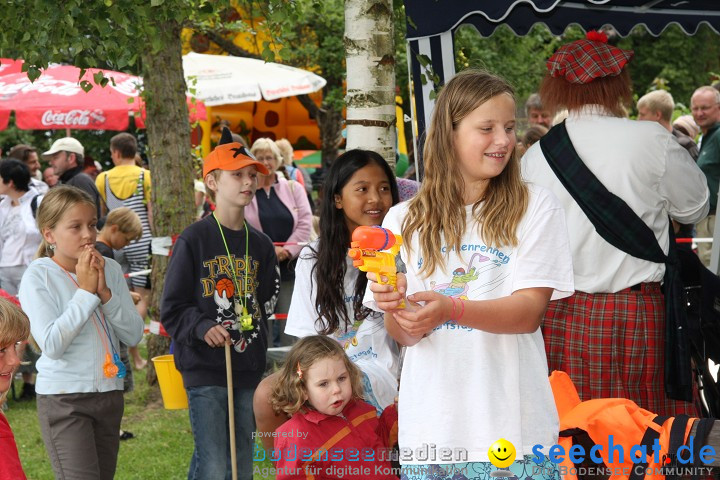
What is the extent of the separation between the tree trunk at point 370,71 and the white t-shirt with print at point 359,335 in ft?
2.68

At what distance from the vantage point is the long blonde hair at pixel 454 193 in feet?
9.34

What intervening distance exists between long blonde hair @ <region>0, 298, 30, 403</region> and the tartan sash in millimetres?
2418

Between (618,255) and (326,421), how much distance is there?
150 centimetres

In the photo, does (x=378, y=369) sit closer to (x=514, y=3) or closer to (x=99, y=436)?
(x=99, y=436)

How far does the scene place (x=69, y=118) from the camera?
12.2 metres

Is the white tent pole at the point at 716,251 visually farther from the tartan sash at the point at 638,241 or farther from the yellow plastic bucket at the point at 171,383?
the yellow plastic bucket at the point at 171,383

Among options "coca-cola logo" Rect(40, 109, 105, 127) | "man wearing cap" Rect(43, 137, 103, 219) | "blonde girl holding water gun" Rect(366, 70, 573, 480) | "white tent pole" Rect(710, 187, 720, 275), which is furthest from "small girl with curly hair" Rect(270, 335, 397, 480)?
"coca-cola logo" Rect(40, 109, 105, 127)

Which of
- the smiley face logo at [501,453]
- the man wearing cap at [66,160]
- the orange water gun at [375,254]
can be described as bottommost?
the smiley face logo at [501,453]

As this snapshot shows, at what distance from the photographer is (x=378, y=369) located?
13.5ft

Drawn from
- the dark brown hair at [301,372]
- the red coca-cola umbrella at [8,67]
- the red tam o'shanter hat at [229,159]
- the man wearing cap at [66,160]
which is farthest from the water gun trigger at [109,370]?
the red coca-cola umbrella at [8,67]

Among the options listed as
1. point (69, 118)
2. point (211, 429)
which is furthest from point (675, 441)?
point (69, 118)

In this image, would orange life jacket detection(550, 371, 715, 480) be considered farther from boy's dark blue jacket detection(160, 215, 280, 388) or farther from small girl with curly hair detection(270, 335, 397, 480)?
boy's dark blue jacket detection(160, 215, 280, 388)

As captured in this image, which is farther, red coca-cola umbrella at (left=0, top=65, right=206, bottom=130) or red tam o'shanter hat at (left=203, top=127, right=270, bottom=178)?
red coca-cola umbrella at (left=0, top=65, right=206, bottom=130)

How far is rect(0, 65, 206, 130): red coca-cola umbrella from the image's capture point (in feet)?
40.2
